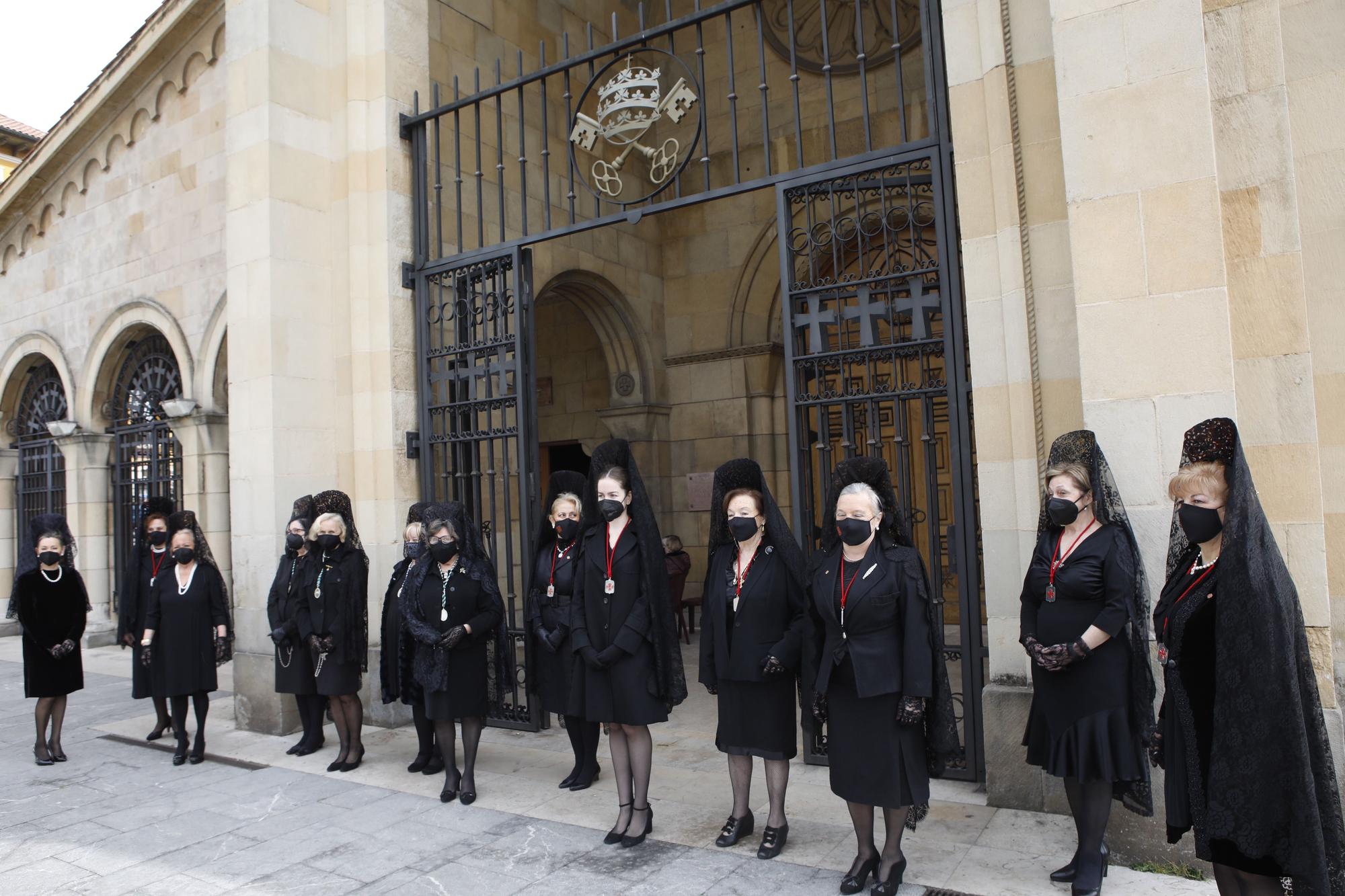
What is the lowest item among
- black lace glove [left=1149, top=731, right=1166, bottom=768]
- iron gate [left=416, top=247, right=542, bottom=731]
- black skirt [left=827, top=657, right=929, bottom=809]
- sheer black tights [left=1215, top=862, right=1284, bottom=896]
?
sheer black tights [left=1215, top=862, right=1284, bottom=896]

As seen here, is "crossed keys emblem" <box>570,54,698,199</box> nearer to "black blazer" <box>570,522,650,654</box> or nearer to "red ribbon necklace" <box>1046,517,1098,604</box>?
"black blazer" <box>570,522,650,654</box>

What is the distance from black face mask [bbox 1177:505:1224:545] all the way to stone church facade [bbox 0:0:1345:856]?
1074 mm

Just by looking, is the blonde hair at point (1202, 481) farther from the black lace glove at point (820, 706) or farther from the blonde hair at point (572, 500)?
the blonde hair at point (572, 500)

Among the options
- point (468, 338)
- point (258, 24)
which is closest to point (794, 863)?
point (468, 338)

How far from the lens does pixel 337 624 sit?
19.9ft

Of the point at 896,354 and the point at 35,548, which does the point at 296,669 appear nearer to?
the point at 35,548

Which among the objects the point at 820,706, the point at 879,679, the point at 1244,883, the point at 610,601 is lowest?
the point at 1244,883

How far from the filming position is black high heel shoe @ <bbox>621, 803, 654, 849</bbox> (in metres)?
4.52

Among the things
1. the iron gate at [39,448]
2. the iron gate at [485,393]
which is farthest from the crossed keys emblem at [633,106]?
the iron gate at [39,448]

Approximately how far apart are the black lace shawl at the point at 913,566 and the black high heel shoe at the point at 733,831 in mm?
838

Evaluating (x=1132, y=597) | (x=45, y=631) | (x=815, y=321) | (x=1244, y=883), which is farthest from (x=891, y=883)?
(x=45, y=631)

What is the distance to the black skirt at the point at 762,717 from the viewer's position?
430 centimetres

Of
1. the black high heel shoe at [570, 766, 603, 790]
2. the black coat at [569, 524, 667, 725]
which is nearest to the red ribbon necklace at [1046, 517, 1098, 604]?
the black coat at [569, 524, 667, 725]

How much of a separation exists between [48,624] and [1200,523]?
7.07 metres
